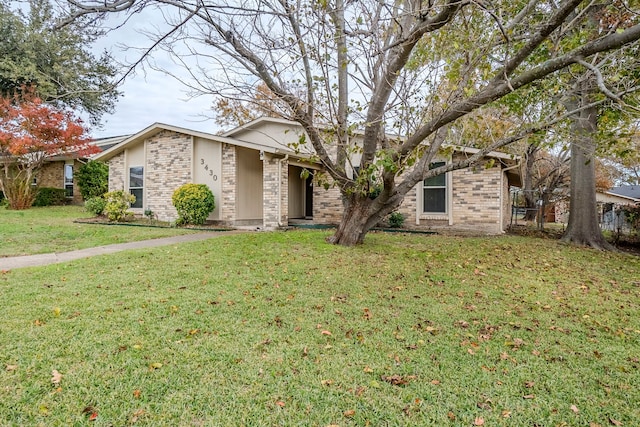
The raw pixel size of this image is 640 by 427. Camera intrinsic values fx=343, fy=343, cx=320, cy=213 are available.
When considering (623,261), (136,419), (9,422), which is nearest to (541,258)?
(623,261)

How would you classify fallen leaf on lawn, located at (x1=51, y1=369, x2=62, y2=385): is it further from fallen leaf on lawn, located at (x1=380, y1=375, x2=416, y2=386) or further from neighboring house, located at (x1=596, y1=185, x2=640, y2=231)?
neighboring house, located at (x1=596, y1=185, x2=640, y2=231)

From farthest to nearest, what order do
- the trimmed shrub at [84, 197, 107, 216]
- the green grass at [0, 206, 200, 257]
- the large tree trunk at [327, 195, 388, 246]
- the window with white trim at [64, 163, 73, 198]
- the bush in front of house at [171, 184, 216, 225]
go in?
the window with white trim at [64, 163, 73, 198]
the trimmed shrub at [84, 197, 107, 216]
the bush in front of house at [171, 184, 216, 225]
the large tree trunk at [327, 195, 388, 246]
the green grass at [0, 206, 200, 257]

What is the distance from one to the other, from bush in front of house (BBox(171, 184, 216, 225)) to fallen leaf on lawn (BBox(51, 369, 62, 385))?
31.7 feet

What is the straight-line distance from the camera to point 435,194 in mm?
12773

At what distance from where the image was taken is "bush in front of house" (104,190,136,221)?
12.7 m

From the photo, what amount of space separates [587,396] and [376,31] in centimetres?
542

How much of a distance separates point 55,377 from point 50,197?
20520 mm

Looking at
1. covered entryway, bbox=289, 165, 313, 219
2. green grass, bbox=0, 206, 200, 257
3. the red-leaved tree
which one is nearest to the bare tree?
green grass, bbox=0, 206, 200, 257

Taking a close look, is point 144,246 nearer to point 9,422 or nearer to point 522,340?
point 9,422

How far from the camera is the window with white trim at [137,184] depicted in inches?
565

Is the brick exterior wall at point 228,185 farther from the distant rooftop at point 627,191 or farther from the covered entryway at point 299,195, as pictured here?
the distant rooftop at point 627,191

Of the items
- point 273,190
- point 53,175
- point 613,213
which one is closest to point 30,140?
point 53,175

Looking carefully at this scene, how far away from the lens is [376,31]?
561 centimetres

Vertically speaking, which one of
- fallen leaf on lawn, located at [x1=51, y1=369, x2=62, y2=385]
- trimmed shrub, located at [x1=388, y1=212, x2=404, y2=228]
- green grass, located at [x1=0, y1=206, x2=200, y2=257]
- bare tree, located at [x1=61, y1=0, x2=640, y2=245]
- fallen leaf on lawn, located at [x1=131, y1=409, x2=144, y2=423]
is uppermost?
bare tree, located at [x1=61, y1=0, x2=640, y2=245]
